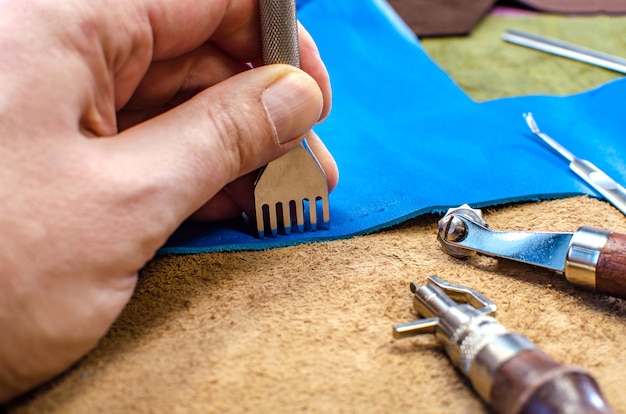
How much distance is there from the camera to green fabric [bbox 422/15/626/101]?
135 centimetres

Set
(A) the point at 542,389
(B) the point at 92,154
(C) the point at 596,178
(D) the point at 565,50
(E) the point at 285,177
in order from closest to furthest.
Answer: (A) the point at 542,389, (B) the point at 92,154, (E) the point at 285,177, (C) the point at 596,178, (D) the point at 565,50

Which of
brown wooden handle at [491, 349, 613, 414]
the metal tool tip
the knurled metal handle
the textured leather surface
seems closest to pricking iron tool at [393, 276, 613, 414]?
brown wooden handle at [491, 349, 613, 414]

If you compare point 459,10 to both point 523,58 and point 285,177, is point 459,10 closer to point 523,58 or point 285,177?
point 523,58

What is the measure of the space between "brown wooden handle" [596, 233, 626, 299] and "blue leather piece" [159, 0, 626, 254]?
260 millimetres

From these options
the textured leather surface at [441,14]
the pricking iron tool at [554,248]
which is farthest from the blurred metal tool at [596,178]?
the textured leather surface at [441,14]

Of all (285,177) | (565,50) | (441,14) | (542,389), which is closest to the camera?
(542,389)

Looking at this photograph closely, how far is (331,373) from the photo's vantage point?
620mm

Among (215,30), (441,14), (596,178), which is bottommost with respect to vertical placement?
(596,178)

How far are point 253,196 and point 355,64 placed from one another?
2.07ft

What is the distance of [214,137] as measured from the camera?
0.68 metres

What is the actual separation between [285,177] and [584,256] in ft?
1.23

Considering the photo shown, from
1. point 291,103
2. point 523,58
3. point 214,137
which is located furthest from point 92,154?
point 523,58

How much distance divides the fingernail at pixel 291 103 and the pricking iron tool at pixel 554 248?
226 millimetres

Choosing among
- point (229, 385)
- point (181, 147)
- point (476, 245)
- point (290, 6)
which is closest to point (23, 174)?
point (181, 147)
